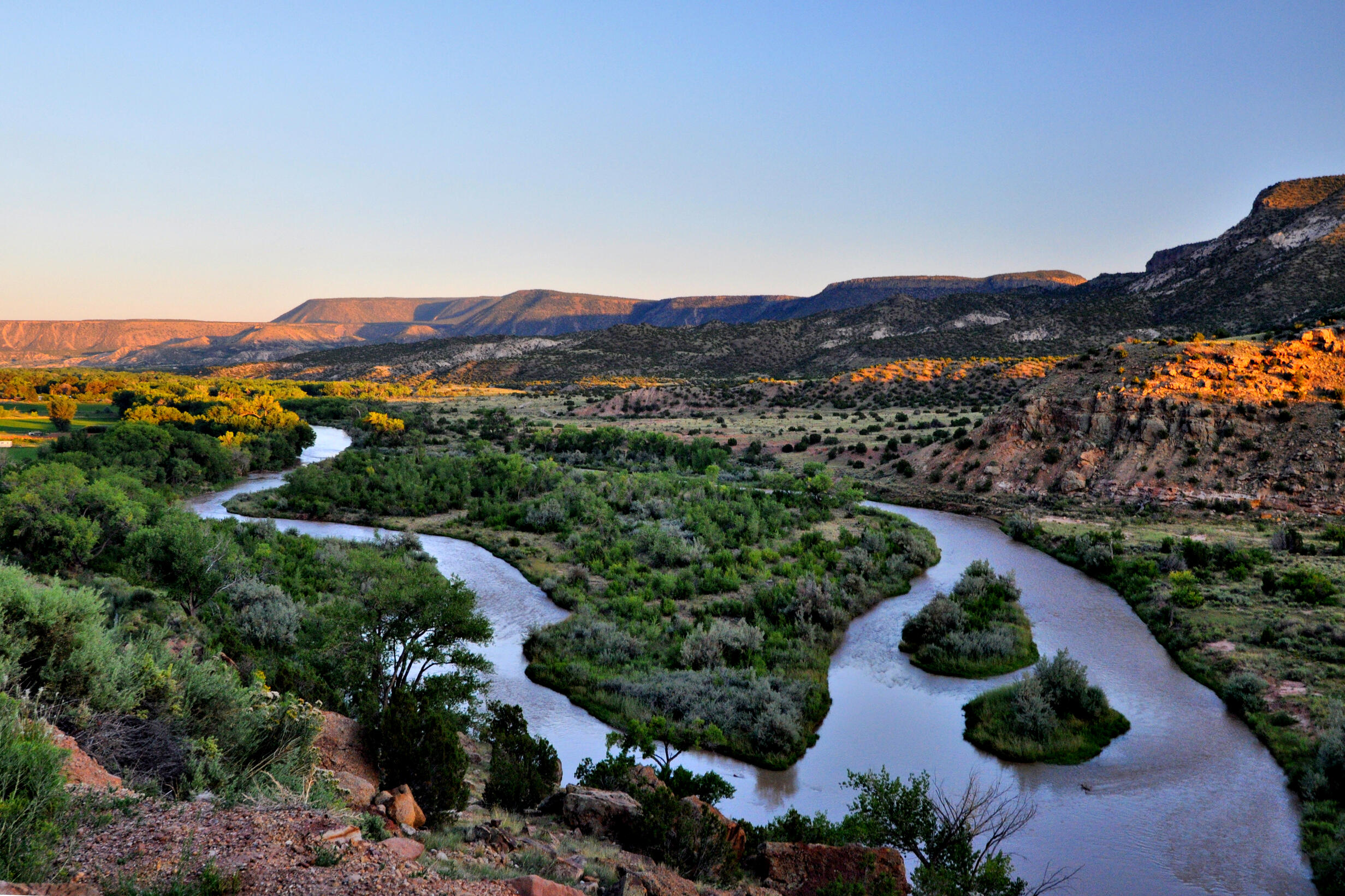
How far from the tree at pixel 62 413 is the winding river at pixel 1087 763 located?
183 ft

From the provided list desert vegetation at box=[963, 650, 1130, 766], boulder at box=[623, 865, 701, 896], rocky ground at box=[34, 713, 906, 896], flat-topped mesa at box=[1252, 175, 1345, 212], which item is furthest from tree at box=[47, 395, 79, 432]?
flat-topped mesa at box=[1252, 175, 1345, 212]

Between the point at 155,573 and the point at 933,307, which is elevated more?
the point at 933,307

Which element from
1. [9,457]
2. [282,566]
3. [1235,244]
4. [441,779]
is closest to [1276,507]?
[441,779]

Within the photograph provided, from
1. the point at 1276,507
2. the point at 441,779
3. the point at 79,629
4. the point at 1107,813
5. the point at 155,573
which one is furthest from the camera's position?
the point at 1276,507

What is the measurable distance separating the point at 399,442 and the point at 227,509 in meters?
19.3

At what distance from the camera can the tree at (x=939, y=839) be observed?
8484 mm

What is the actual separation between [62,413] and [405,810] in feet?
232

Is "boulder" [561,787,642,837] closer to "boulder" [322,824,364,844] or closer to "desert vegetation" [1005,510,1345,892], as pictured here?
"boulder" [322,824,364,844]

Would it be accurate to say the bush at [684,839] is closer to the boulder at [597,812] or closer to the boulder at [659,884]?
the boulder at [597,812]

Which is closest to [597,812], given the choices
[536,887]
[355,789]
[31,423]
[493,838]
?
[493,838]

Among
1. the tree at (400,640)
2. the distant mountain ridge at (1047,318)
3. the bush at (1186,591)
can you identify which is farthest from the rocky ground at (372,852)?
the distant mountain ridge at (1047,318)

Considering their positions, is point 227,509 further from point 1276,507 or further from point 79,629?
point 1276,507

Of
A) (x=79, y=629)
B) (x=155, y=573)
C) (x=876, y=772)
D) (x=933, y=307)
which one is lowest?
(x=876, y=772)

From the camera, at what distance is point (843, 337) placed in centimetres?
10925
